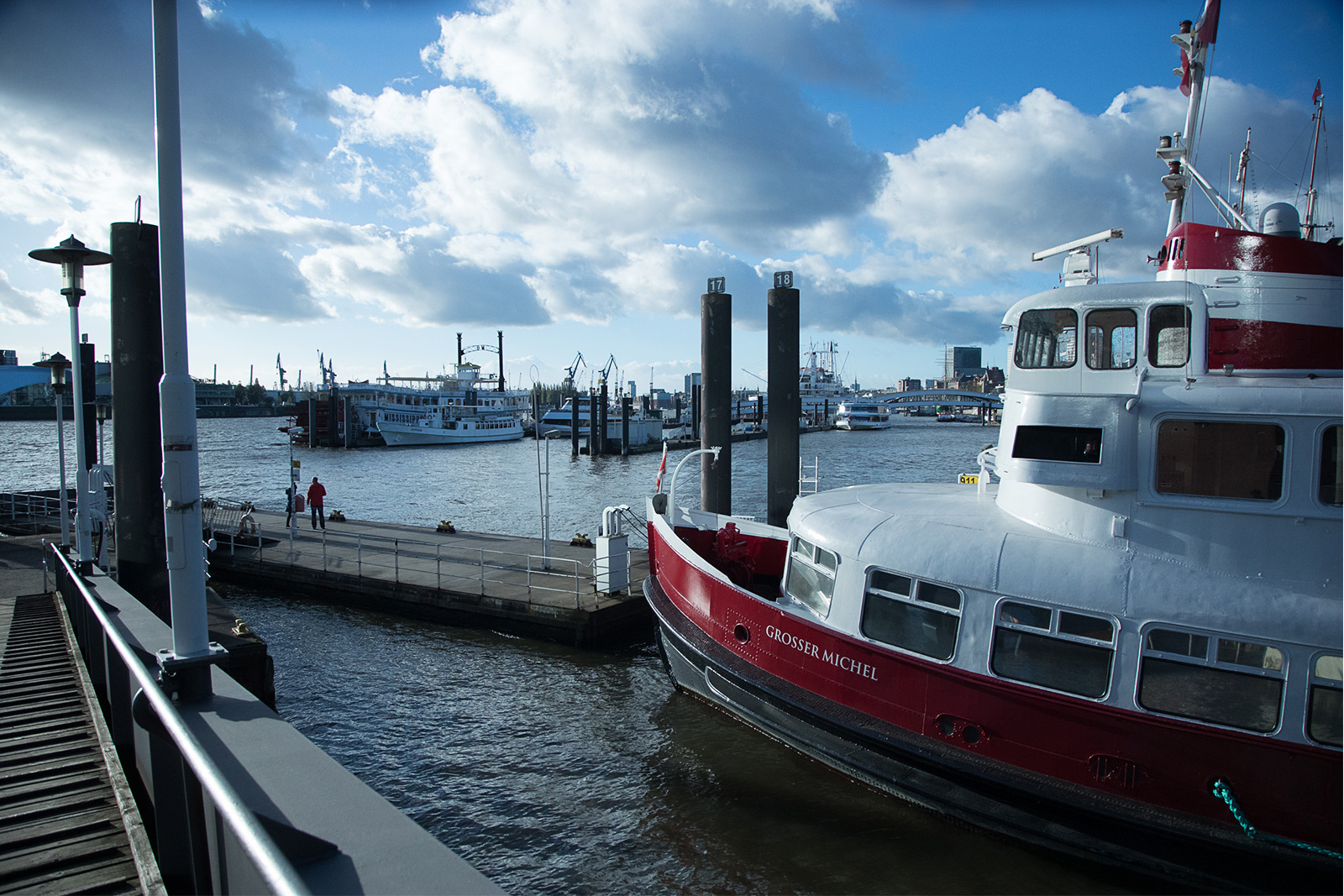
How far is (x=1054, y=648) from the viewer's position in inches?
270

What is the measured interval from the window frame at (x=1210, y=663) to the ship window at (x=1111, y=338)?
100 inches

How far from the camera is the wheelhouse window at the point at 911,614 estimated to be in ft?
24.0

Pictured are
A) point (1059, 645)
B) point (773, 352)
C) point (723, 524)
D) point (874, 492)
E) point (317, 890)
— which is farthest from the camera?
point (773, 352)

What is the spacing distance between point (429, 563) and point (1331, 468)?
15776mm

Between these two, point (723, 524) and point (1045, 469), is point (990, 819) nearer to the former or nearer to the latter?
point (1045, 469)

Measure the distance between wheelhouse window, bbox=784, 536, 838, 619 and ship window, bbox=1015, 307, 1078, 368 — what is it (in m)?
2.98

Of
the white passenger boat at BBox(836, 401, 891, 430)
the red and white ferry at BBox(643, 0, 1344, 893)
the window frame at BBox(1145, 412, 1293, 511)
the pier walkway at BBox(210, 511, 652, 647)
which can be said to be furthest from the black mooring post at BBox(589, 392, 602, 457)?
the window frame at BBox(1145, 412, 1293, 511)

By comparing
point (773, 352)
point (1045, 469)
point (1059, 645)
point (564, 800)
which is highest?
point (773, 352)

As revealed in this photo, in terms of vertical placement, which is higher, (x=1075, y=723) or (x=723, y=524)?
(x=723, y=524)

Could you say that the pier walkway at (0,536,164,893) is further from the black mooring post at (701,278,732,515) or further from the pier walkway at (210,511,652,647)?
the black mooring post at (701,278,732,515)

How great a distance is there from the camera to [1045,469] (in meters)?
7.21

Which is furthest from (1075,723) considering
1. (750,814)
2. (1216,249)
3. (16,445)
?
(16,445)

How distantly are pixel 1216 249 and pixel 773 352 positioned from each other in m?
10.3

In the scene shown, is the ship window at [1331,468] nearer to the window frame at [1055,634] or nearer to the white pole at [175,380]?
the window frame at [1055,634]
